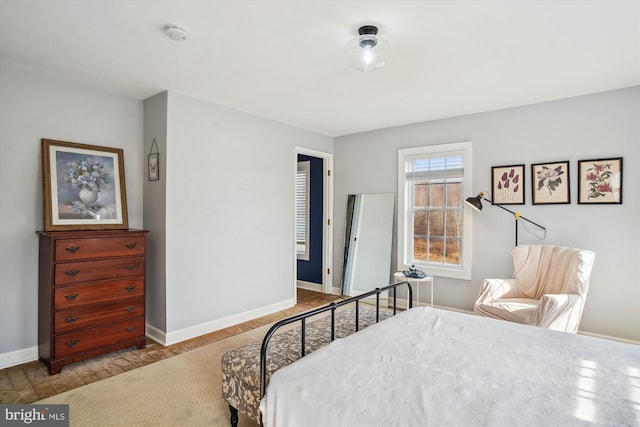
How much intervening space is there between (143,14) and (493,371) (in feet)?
9.10

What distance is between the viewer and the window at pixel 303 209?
5984 millimetres

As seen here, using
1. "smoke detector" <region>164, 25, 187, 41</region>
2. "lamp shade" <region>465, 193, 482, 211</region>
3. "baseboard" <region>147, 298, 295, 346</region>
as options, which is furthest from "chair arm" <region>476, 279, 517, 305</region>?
"smoke detector" <region>164, 25, 187, 41</region>

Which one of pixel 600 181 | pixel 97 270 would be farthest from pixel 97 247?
pixel 600 181

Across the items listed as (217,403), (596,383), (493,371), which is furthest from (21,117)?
(596,383)

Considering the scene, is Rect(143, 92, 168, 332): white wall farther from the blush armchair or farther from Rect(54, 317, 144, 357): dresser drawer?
the blush armchair

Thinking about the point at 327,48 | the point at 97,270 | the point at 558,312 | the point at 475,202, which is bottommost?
the point at 558,312

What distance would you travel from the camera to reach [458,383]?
1.48 metres

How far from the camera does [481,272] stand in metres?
4.19

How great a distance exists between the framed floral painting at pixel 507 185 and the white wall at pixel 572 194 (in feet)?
0.23

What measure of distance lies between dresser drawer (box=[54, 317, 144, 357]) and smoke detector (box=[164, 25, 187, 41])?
97.5 inches

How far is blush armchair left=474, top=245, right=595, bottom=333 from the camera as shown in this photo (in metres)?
2.83

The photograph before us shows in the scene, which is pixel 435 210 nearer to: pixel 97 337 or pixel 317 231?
pixel 317 231

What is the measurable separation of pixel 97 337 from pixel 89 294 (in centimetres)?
39

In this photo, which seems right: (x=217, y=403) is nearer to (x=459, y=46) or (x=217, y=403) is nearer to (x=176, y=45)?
(x=176, y=45)
